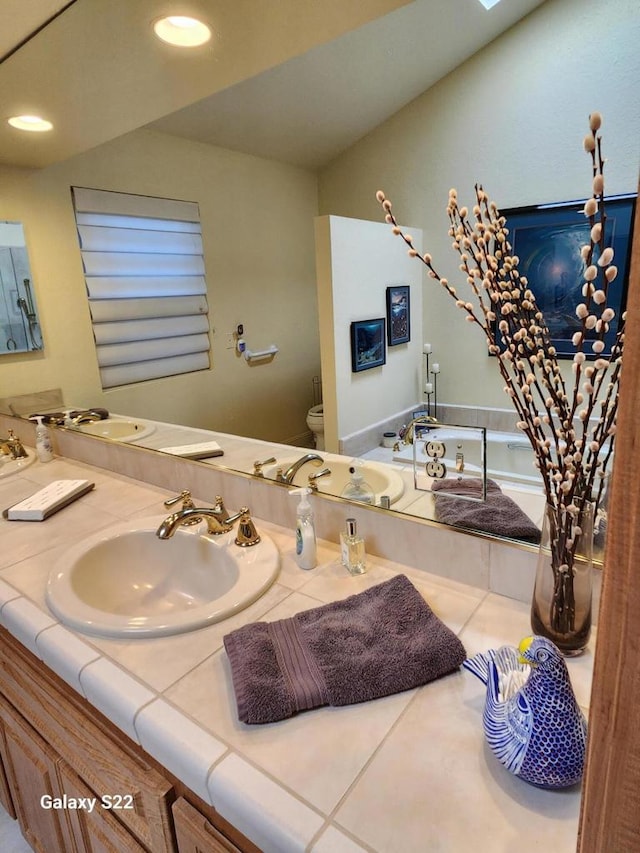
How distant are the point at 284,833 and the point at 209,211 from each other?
1.33 metres

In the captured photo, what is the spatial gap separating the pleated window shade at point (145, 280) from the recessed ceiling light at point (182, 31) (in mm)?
390

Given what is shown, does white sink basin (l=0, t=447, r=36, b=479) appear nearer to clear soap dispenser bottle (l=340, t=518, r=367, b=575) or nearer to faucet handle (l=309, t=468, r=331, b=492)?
faucet handle (l=309, t=468, r=331, b=492)

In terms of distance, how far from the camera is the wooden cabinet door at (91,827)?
85 cm

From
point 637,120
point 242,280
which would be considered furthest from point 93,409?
point 637,120

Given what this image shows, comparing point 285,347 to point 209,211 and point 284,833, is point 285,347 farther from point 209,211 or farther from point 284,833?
point 284,833

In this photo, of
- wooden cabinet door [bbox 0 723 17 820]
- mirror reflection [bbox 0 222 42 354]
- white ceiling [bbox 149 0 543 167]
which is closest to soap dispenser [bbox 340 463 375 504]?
white ceiling [bbox 149 0 543 167]

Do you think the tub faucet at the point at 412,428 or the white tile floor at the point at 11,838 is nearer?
the tub faucet at the point at 412,428

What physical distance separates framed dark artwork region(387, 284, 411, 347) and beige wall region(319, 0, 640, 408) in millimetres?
49

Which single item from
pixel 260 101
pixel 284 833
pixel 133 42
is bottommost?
pixel 284 833

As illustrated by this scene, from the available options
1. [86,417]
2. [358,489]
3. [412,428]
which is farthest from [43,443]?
Answer: [412,428]

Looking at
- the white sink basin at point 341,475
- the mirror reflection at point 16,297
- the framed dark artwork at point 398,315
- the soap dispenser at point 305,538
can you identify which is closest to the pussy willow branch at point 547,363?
the framed dark artwork at point 398,315

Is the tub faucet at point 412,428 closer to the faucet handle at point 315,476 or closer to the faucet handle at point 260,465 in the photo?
the faucet handle at point 315,476

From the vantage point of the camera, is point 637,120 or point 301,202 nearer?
point 637,120

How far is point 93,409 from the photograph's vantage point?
1.74m
